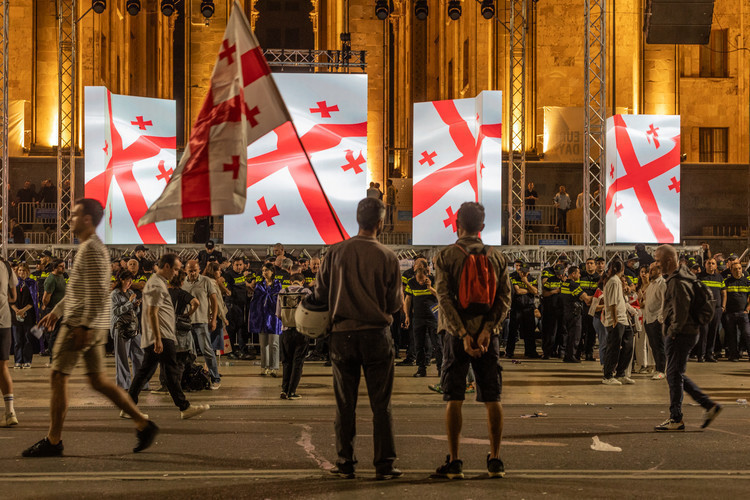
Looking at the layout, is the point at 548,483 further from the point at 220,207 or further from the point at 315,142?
the point at 315,142

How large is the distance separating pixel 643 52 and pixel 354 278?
28911mm

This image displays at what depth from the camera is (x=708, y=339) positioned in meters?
18.3

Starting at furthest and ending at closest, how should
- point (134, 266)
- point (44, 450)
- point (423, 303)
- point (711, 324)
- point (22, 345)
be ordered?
point (711, 324)
point (22, 345)
point (134, 266)
point (423, 303)
point (44, 450)

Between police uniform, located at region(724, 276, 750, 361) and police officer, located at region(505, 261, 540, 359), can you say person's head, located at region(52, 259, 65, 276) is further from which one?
police uniform, located at region(724, 276, 750, 361)

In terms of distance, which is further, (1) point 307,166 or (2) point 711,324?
(1) point 307,166

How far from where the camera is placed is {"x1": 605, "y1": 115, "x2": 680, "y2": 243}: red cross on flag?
856 inches

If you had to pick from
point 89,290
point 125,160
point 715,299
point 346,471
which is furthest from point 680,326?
point 125,160

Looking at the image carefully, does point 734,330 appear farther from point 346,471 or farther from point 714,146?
point 714,146

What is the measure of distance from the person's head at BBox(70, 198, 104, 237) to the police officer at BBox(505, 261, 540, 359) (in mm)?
11494

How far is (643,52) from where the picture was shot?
33438 millimetres

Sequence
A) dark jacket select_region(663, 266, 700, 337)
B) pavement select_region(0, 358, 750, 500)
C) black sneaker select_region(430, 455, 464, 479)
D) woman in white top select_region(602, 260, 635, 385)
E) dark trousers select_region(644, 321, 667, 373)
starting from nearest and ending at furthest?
pavement select_region(0, 358, 750, 500) < black sneaker select_region(430, 455, 464, 479) < dark jacket select_region(663, 266, 700, 337) < dark trousers select_region(644, 321, 667, 373) < woman in white top select_region(602, 260, 635, 385)

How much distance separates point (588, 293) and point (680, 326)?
8.63 meters

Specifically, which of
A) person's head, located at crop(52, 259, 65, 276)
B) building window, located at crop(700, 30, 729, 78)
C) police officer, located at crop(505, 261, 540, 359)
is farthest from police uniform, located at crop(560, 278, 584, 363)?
building window, located at crop(700, 30, 729, 78)

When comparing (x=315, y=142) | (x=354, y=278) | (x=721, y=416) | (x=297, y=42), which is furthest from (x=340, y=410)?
(x=297, y=42)
